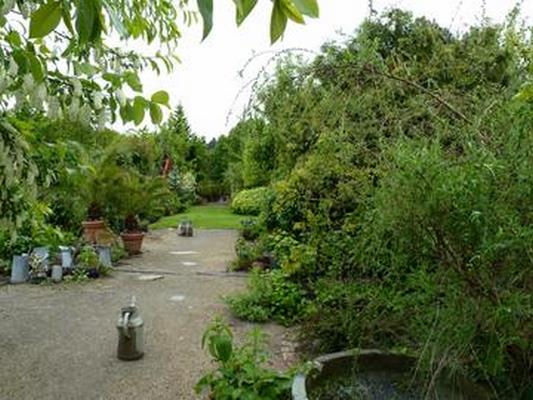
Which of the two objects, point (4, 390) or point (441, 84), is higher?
point (441, 84)

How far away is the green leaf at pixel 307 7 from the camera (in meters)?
0.59

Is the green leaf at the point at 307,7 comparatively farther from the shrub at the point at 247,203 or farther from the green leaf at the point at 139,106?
the shrub at the point at 247,203

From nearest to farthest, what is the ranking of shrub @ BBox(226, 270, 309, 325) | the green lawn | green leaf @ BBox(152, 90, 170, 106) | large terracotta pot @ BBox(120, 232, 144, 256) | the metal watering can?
1. green leaf @ BBox(152, 90, 170, 106)
2. the metal watering can
3. shrub @ BBox(226, 270, 309, 325)
4. large terracotta pot @ BBox(120, 232, 144, 256)
5. the green lawn

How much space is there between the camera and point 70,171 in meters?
2.38

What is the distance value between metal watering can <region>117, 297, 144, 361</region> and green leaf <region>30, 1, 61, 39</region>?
3250mm

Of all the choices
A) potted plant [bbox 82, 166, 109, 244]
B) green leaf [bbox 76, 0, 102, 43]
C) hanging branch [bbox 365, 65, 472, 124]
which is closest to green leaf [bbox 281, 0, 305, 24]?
green leaf [bbox 76, 0, 102, 43]

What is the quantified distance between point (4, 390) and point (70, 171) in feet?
5.84

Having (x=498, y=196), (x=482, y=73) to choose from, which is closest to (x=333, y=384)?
(x=498, y=196)

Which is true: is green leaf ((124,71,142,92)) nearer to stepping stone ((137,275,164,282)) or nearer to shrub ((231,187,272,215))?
stepping stone ((137,275,164,282))

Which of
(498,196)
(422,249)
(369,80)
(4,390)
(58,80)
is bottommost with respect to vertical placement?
(4,390)

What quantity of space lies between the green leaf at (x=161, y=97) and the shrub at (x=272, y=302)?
3615 millimetres

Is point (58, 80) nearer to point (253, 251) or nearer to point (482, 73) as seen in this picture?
point (482, 73)

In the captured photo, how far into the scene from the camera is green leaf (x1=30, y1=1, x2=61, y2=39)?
0.72 metres

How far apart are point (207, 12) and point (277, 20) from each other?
0.15m
